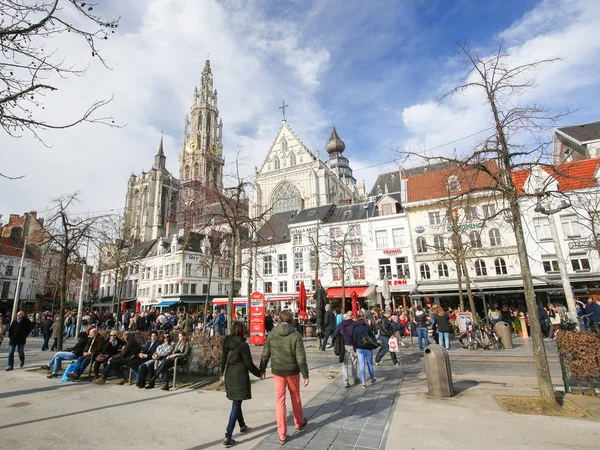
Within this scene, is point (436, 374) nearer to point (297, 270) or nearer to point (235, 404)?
point (235, 404)

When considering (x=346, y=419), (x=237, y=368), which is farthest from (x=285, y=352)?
(x=346, y=419)

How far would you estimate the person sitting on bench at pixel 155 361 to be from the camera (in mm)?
7454

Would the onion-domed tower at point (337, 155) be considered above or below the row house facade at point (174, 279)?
above

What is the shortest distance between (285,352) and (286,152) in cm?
4838

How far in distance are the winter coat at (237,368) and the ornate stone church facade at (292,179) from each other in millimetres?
39751

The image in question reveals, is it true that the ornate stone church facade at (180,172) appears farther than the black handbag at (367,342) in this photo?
Yes

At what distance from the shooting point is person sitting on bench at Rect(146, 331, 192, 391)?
7.27m

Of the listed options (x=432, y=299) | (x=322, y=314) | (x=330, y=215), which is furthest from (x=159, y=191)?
(x=322, y=314)

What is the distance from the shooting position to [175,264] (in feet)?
130

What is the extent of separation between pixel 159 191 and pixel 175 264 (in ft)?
140

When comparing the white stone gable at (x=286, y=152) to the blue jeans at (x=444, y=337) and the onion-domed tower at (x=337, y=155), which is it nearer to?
the onion-domed tower at (x=337, y=155)

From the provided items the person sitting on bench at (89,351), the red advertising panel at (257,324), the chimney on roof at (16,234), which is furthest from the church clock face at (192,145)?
the person sitting on bench at (89,351)

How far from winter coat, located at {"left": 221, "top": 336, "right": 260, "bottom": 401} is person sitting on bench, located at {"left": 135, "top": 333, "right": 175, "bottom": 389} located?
3.58 m

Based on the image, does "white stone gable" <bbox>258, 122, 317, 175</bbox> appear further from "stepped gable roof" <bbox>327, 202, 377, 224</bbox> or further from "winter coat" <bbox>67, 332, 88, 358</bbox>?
"winter coat" <bbox>67, 332, 88, 358</bbox>
